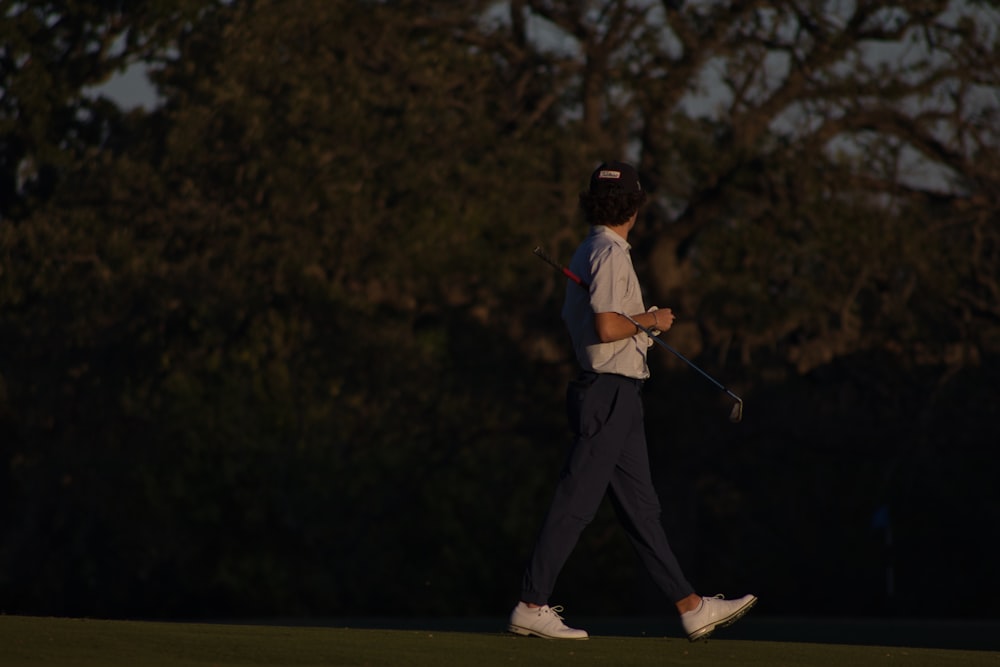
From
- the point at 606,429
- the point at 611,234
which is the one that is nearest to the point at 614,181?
the point at 611,234

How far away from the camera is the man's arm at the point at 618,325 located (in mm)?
6906

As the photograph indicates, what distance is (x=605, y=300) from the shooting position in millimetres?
6930

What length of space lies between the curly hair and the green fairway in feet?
5.71

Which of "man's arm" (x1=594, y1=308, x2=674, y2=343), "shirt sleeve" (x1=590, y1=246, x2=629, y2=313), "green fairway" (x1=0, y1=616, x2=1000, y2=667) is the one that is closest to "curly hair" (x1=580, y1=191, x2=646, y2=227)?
"shirt sleeve" (x1=590, y1=246, x2=629, y2=313)

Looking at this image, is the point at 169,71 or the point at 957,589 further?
the point at 957,589

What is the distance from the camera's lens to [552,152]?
1967 centimetres

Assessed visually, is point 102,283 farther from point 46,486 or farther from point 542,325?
point 542,325

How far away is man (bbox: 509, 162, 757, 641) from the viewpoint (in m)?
7.01

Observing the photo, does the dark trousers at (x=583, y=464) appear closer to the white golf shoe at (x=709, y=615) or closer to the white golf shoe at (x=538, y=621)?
the white golf shoe at (x=538, y=621)

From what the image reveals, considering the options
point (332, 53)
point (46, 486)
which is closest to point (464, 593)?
point (46, 486)

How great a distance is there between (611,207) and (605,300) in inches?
18.4

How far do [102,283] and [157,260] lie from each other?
2.26 ft

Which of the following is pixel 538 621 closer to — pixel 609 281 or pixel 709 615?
pixel 709 615

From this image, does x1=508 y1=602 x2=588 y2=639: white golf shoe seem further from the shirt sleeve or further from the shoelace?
the shirt sleeve
